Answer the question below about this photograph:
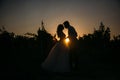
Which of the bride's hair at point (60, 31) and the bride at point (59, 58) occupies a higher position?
the bride's hair at point (60, 31)

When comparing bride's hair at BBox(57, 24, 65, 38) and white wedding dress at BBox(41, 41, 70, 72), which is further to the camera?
bride's hair at BBox(57, 24, 65, 38)

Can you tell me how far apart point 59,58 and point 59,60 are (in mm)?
110

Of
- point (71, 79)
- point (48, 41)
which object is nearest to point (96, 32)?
point (48, 41)

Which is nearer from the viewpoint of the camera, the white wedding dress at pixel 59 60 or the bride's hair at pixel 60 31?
the white wedding dress at pixel 59 60

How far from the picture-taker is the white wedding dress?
11.3 meters

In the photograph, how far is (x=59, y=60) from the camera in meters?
11.5

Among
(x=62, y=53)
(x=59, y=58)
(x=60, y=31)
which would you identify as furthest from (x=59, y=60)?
(x=60, y=31)

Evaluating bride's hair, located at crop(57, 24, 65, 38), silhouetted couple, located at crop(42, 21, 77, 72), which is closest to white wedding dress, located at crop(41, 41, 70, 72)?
silhouetted couple, located at crop(42, 21, 77, 72)

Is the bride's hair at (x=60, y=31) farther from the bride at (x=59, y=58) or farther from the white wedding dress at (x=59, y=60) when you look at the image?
the white wedding dress at (x=59, y=60)

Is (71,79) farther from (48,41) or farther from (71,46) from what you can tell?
(48,41)

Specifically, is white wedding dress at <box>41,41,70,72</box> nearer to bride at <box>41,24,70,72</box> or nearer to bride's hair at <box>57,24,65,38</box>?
bride at <box>41,24,70,72</box>

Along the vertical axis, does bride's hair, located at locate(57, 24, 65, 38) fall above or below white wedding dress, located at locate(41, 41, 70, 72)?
above

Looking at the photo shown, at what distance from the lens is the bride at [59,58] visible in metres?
11.3

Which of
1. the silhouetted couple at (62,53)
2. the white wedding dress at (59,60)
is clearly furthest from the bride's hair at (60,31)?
the white wedding dress at (59,60)
